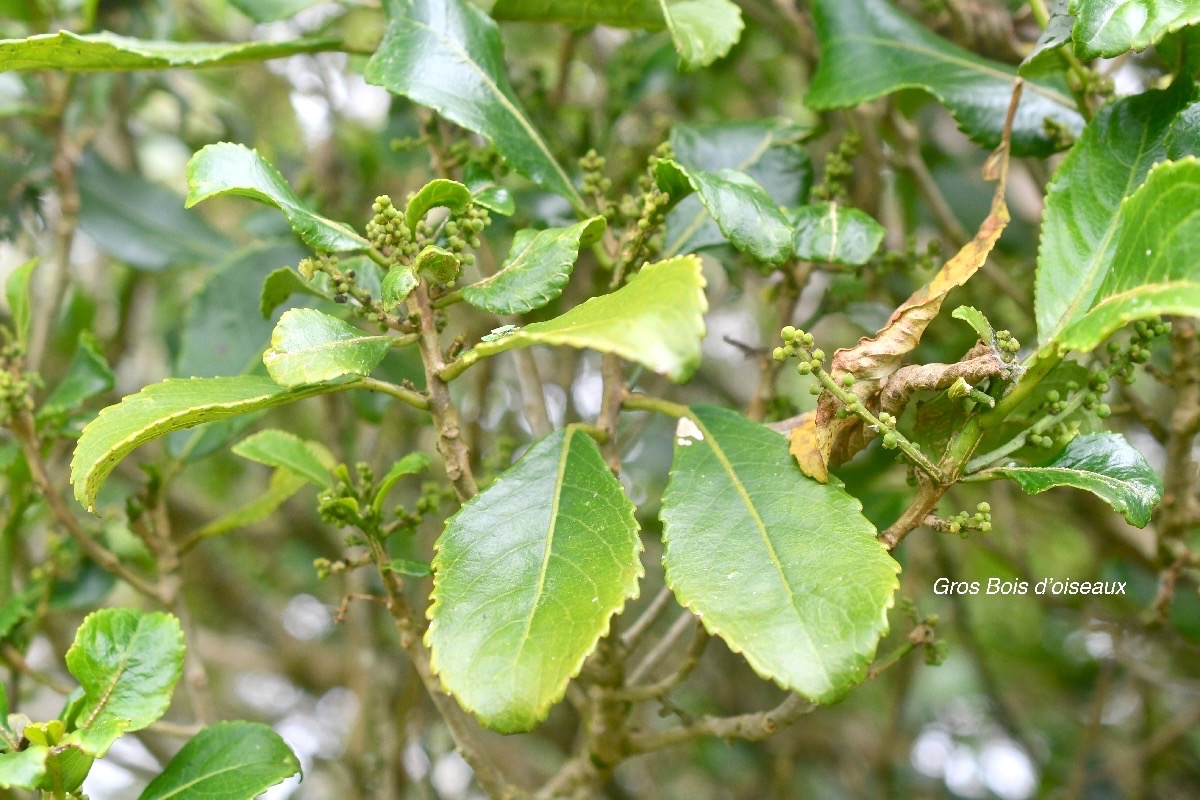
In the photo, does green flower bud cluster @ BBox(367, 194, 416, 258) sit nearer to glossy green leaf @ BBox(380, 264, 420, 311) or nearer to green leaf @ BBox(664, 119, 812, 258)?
Result: glossy green leaf @ BBox(380, 264, 420, 311)

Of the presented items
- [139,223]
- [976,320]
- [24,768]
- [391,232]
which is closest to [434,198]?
[391,232]

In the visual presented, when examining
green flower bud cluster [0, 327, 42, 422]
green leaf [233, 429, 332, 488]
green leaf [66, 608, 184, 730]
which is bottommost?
green leaf [66, 608, 184, 730]

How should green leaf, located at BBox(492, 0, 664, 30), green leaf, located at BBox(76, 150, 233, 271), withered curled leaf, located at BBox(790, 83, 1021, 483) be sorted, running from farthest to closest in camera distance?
green leaf, located at BBox(76, 150, 233, 271) < green leaf, located at BBox(492, 0, 664, 30) < withered curled leaf, located at BBox(790, 83, 1021, 483)

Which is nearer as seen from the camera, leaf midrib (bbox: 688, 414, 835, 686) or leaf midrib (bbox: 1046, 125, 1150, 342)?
leaf midrib (bbox: 688, 414, 835, 686)

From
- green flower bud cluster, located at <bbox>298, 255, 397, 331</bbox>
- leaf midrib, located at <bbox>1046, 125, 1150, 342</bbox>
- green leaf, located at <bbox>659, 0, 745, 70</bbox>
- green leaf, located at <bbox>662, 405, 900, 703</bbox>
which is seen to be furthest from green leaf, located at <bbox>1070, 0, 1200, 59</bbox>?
green flower bud cluster, located at <bbox>298, 255, 397, 331</bbox>

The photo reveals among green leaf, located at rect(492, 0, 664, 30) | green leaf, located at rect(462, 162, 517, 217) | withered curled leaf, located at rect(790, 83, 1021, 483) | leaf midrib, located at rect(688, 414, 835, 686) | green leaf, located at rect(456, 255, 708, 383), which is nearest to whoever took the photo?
green leaf, located at rect(456, 255, 708, 383)

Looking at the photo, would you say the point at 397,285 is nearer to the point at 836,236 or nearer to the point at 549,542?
the point at 549,542

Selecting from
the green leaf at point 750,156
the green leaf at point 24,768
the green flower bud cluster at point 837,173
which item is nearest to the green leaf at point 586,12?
the green leaf at point 750,156
